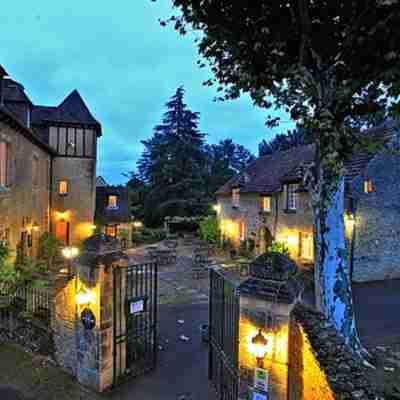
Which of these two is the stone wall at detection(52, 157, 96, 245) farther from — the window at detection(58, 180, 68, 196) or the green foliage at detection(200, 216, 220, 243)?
the green foliage at detection(200, 216, 220, 243)

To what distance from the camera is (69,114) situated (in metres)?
18.0

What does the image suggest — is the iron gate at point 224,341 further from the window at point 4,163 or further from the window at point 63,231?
the window at point 63,231

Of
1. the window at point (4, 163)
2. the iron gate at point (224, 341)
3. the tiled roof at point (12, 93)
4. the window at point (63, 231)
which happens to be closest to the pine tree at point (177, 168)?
the window at point (63, 231)

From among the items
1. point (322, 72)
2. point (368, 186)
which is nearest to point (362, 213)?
point (368, 186)

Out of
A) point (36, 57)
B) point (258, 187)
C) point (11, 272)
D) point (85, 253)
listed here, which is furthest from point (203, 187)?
point (36, 57)

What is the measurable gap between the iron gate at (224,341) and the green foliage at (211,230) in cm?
1850

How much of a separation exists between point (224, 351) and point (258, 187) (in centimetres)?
1468

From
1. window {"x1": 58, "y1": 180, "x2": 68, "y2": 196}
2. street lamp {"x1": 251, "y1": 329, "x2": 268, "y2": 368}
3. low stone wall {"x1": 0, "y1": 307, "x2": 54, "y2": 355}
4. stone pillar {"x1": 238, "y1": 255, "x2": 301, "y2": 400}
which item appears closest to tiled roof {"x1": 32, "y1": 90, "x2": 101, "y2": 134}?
window {"x1": 58, "y1": 180, "x2": 68, "y2": 196}

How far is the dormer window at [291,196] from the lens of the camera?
1551 centimetres

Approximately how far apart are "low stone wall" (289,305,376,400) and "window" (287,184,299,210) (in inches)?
491

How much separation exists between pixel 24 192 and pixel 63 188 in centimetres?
534

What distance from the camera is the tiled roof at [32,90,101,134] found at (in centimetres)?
1770

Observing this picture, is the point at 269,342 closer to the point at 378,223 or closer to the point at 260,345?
the point at 260,345

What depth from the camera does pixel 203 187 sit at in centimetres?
3359
